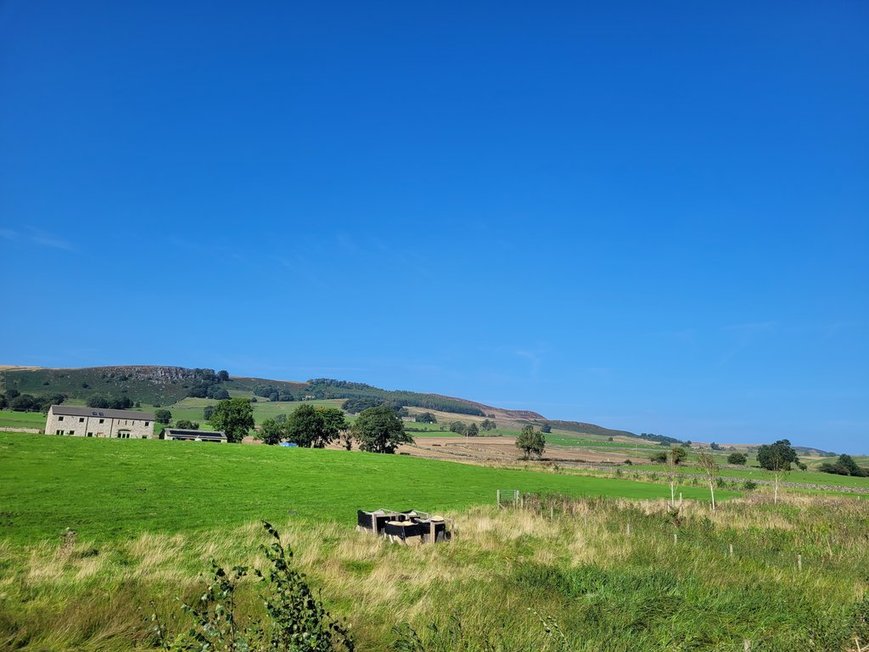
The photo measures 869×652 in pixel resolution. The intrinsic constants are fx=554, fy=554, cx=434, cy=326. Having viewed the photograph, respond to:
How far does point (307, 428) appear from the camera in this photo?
11875 cm

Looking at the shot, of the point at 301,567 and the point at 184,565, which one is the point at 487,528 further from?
the point at 184,565

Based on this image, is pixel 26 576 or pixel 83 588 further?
pixel 26 576

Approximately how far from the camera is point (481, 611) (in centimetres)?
1060

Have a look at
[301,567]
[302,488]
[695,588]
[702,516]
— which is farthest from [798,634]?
[302,488]

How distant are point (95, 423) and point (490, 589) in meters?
117

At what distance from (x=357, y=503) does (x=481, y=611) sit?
25821 mm

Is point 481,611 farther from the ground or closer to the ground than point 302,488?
farther from the ground

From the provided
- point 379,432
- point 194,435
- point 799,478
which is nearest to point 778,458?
point 799,478

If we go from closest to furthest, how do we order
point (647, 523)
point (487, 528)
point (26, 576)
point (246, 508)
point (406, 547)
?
point (26, 576)
point (406, 547)
point (487, 528)
point (647, 523)
point (246, 508)

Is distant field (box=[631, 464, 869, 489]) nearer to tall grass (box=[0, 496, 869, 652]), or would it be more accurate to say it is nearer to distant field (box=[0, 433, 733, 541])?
distant field (box=[0, 433, 733, 541])

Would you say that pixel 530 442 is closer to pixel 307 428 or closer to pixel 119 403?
pixel 307 428

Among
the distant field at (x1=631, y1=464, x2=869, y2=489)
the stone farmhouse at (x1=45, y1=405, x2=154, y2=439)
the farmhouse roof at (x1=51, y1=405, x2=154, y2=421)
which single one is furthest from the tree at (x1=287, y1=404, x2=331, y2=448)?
the distant field at (x1=631, y1=464, x2=869, y2=489)

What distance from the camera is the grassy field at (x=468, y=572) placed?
9.31 metres

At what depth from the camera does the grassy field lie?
9.31 metres
